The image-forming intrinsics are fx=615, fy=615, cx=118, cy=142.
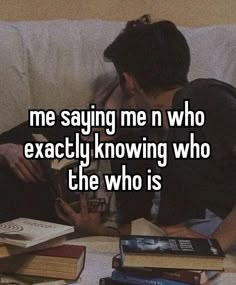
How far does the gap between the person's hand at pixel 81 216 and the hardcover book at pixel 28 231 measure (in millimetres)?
40

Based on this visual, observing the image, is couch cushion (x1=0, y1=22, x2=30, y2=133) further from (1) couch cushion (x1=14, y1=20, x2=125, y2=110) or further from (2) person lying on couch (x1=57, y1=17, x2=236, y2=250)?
(2) person lying on couch (x1=57, y1=17, x2=236, y2=250)

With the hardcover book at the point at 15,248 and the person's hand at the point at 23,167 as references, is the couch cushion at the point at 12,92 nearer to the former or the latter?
the person's hand at the point at 23,167

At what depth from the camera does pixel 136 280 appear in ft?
3.36

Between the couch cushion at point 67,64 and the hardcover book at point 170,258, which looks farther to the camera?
the couch cushion at point 67,64

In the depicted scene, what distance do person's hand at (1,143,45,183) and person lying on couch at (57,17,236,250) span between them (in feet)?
0.32

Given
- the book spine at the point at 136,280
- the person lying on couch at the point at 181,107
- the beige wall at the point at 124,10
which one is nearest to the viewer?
the book spine at the point at 136,280

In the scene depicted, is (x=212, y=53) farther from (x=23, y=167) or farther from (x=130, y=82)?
(x=23, y=167)

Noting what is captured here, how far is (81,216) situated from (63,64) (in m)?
0.30

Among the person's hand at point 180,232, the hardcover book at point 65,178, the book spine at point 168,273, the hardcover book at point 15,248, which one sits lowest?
the person's hand at point 180,232

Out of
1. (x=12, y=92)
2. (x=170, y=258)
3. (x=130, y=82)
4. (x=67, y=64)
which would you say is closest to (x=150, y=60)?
(x=130, y=82)

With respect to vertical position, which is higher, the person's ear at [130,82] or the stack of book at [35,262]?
the person's ear at [130,82]

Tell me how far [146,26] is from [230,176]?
0.35 m

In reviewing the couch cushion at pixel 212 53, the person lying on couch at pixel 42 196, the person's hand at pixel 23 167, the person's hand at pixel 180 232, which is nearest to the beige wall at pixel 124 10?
the couch cushion at pixel 212 53

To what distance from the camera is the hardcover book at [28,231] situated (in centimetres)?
103
